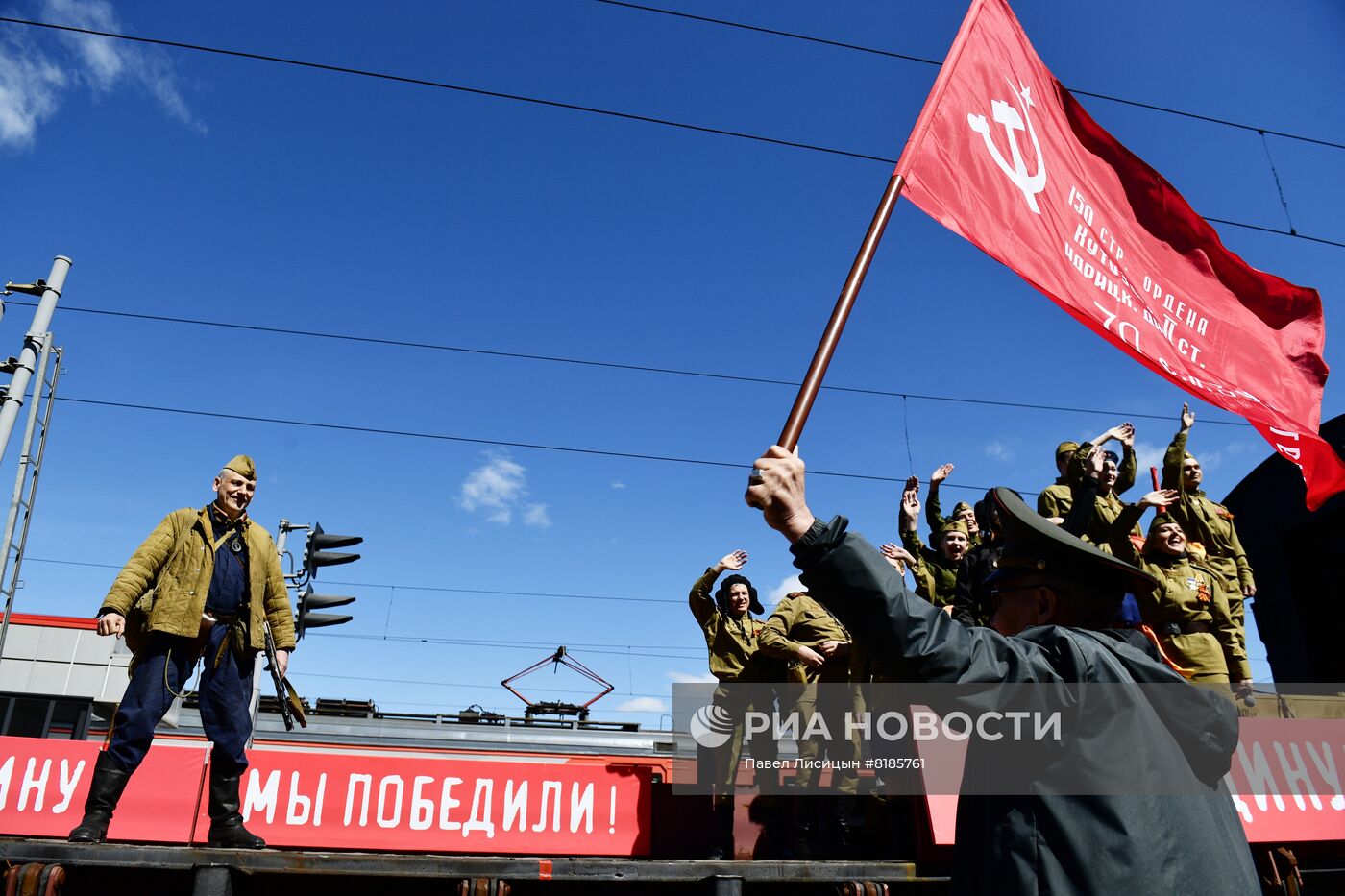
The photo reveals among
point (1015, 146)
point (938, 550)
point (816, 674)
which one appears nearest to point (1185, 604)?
point (938, 550)

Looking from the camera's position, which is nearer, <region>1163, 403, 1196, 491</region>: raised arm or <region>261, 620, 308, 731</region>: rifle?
<region>261, 620, 308, 731</region>: rifle

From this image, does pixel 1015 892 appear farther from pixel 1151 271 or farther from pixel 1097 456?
pixel 1097 456

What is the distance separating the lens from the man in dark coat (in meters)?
1.62

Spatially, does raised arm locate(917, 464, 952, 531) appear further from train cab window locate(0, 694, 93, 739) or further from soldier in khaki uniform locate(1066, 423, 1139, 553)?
train cab window locate(0, 694, 93, 739)

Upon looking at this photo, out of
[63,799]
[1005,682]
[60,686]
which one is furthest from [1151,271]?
[60,686]

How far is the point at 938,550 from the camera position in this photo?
7824 millimetres

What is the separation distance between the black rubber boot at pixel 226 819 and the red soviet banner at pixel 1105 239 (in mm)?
4339

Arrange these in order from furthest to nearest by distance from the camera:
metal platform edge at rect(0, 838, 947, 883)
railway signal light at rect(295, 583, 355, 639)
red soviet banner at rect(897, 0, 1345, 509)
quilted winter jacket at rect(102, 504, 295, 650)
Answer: railway signal light at rect(295, 583, 355, 639), quilted winter jacket at rect(102, 504, 295, 650), red soviet banner at rect(897, 0, 1345, 509), metal platform edge at rect(0, 838, 947, 883)

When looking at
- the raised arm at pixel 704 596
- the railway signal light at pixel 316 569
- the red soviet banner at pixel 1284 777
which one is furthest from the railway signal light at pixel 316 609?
the red soviet banner at pixel 1284 777

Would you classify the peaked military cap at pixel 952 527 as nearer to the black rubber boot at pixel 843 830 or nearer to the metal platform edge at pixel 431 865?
the black rubber boot at pixel 843 830

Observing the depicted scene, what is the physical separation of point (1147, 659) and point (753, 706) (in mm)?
5264

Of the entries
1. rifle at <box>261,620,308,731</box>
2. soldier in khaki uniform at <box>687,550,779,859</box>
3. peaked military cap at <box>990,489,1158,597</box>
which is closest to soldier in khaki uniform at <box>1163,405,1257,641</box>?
soldier in khaki uniform at <box>687,550,779,859</box>

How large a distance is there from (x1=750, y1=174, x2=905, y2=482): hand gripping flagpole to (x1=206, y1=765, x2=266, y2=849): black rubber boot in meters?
3.81

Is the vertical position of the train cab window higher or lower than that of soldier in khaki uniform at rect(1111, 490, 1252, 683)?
higher
